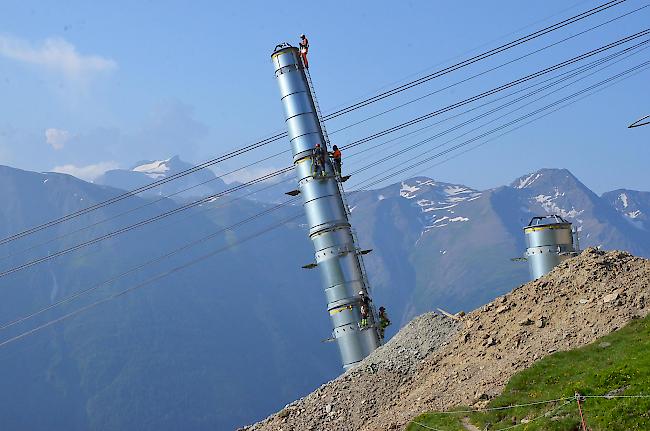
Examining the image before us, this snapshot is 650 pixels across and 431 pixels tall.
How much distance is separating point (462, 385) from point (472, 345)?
4234mm

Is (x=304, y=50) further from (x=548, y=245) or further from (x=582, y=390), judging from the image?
(x=582, y=390)

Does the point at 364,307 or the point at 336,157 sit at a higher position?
the point at 336,157

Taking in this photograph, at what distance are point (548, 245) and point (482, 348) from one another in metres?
11.3

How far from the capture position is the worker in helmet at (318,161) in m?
50.8

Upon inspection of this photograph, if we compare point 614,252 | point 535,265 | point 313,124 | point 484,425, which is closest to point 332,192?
point 313,124

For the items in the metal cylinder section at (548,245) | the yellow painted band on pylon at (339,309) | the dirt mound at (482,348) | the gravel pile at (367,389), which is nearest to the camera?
the dirt mound at (482,348)

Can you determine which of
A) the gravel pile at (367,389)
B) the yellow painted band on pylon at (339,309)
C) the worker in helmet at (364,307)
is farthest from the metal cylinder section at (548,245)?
the yellow painted band on pylon at (339,309)

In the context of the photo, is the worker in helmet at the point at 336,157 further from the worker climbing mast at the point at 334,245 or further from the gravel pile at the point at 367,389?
the gravel pile at the point at 367,389

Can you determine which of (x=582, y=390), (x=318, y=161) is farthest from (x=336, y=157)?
(x=582, y=390)

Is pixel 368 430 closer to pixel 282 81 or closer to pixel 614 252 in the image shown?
pixel 614 252

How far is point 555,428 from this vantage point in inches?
1088

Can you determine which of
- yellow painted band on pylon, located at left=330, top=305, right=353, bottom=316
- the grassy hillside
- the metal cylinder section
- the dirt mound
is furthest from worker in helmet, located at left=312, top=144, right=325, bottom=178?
the grassy hillside

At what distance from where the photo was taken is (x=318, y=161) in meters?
51.0

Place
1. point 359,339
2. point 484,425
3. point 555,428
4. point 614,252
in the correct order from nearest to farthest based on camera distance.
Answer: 1. point 555,428
2. point 484,425
3. point 614,252
4. point 359,339
